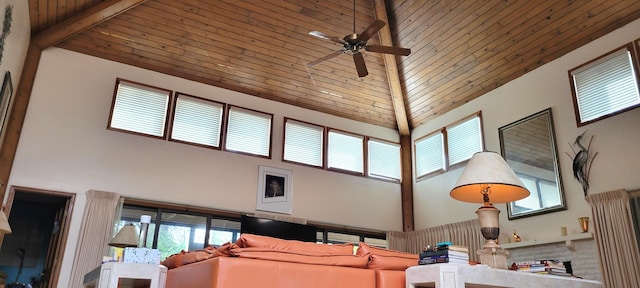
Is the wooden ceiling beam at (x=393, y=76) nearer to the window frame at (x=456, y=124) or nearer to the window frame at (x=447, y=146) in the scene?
the window frame at (x=447, y=146)

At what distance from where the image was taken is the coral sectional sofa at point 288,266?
2545 millimetres

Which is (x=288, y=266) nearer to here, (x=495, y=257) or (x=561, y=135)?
(x=495, y=257)

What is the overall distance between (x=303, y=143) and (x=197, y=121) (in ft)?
6.08

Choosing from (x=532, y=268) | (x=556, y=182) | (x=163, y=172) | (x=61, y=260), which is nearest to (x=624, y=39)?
(x=556, y=182)

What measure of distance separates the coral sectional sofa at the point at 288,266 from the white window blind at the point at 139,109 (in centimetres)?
427

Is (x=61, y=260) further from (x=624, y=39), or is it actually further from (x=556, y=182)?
(x=624, y=39)

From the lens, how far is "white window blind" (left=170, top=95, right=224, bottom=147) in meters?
7.24

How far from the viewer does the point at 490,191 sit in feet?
9.90

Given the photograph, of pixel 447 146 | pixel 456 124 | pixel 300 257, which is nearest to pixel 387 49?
pixel 456 124

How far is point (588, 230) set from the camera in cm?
560

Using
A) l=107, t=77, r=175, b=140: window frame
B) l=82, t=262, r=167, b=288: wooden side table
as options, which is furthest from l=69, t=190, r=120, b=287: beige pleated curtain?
l=82, t=262, r=167, b=288: wooden side table

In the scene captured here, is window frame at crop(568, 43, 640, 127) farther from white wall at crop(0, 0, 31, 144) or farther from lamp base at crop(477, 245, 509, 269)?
white wall at crop(0, 0, 31, 144)

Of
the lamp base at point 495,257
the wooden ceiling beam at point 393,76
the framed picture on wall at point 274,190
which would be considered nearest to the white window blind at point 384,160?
the wooden ceiling beam at point 393,76

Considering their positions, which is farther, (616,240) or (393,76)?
(393,76)
